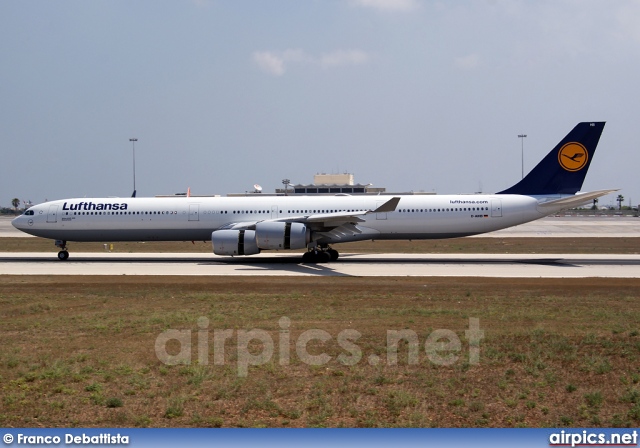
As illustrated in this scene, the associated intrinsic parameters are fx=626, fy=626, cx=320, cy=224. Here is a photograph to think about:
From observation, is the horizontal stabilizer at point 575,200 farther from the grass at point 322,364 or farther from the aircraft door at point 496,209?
the grass at point 322,364

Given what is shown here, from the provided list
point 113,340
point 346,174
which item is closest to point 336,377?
point 113,340

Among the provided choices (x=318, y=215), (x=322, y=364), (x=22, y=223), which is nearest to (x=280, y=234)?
(x=318, y=215)

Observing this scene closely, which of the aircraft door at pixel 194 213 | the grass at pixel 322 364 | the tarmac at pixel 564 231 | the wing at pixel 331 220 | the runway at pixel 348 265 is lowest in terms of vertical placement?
the grass at pixel 322 364

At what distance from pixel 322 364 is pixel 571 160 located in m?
23.3

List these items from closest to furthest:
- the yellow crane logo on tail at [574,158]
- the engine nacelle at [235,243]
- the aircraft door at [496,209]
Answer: the engine nacelle at [235,243] → the aircraft door at [496,209] → the yellow crane logo on tail at [574,158]

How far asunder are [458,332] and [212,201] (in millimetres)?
20440

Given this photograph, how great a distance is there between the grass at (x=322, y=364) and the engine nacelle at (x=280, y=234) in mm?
9782

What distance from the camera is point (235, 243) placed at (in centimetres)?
2708

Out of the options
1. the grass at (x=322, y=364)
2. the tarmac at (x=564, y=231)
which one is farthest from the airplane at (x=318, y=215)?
the tarmac at (x=564, y=231)

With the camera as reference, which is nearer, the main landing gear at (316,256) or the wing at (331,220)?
the wing at (331,220)

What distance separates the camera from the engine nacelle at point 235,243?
27.1 metres

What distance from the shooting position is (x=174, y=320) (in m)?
13.1

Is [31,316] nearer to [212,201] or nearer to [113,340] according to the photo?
[113,340]

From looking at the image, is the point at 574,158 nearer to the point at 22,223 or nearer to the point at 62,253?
the point at 62,253
